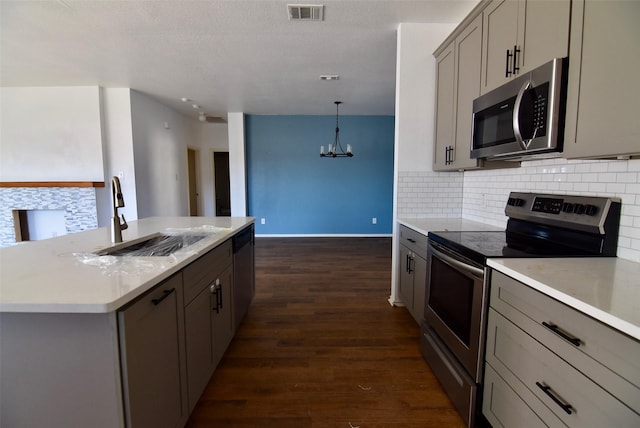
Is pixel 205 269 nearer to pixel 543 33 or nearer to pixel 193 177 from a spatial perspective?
pixel 543 33

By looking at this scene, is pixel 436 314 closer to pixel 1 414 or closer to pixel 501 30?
pixel 501 30

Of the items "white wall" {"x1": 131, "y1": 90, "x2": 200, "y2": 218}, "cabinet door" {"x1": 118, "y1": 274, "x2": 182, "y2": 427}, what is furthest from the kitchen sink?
"white wall" {"x1": 131, "y1": 90, "x2": 200, "y2": 218}

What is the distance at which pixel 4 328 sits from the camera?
2.87 ft

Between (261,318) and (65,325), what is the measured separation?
A: 184 centimetres

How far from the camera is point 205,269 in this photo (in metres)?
1.59

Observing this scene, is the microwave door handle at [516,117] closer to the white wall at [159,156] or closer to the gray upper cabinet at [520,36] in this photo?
the gray upper cabinet at [520,36]

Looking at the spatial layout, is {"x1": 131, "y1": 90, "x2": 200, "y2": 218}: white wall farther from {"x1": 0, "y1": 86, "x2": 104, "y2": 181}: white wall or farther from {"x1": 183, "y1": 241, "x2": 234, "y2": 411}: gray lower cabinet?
{"x1": 183, "y1": 241, "x2": 234, "y2": 411}: gray lower cabinet

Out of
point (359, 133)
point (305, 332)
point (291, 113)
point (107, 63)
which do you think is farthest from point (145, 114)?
point (305, 332)

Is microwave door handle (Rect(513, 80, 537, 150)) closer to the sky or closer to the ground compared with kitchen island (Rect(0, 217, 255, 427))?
closer to the sky

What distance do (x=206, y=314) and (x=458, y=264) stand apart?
141 cm

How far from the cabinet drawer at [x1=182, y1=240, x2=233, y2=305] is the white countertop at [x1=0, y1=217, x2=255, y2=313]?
71 millimetres

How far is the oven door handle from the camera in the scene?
1.37m

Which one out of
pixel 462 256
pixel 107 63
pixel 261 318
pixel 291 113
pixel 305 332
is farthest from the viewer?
pixel 291 113

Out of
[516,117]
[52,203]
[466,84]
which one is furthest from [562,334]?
[52,203]
